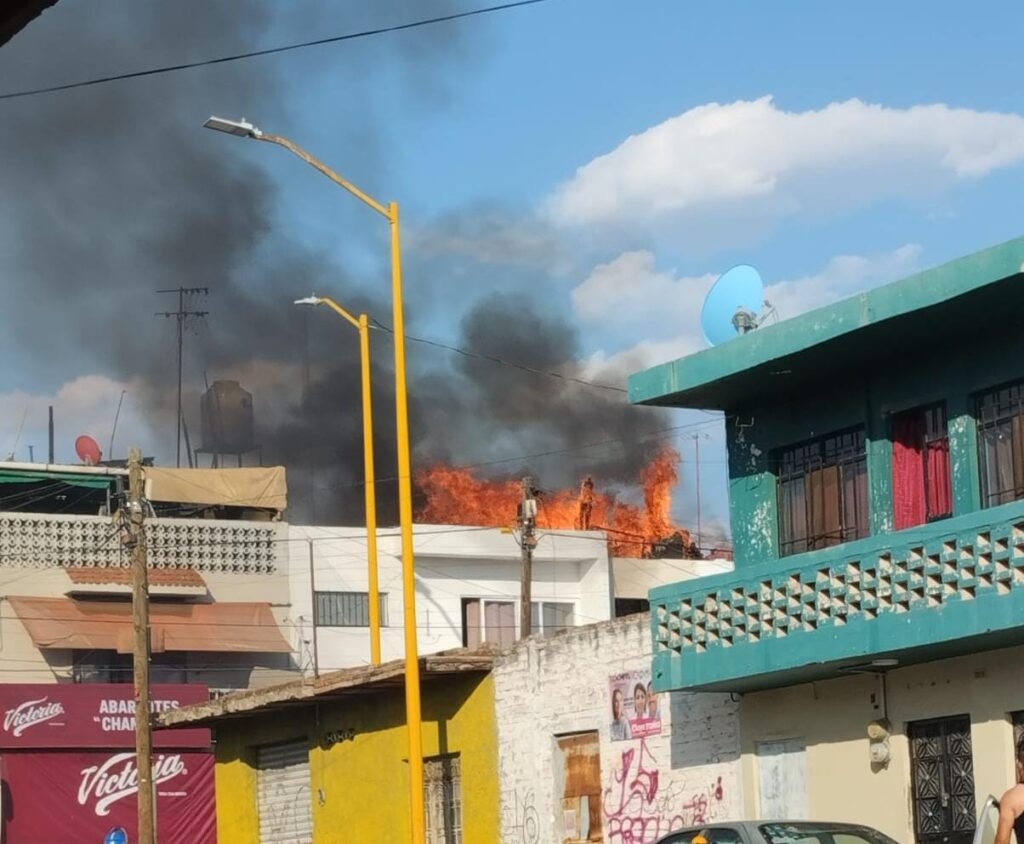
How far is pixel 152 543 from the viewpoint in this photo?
51406mm

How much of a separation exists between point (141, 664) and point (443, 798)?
30.7 ft

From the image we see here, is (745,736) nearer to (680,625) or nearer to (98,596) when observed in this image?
(680,625)

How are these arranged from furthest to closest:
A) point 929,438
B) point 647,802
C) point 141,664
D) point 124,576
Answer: point 124,576 → point 141,664 → point 647,802 → point 929,438

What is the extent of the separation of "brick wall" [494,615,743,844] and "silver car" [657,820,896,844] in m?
6.20

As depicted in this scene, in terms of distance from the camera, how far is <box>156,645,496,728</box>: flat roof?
2395cm

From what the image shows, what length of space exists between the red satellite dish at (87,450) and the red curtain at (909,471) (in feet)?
139

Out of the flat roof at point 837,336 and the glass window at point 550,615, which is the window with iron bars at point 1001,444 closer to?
the flat roof at point 837,336

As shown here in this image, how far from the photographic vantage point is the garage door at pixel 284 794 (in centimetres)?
2800

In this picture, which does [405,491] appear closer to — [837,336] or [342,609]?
[837,336]

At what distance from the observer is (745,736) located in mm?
20781

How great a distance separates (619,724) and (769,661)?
3.68 metres

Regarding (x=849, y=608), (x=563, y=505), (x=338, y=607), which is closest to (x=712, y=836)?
(x=849, y=608)

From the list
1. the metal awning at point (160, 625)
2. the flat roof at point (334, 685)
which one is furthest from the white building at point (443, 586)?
the flat roof at point (334, 685)

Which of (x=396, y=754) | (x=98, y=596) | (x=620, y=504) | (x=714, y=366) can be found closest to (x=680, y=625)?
(x=714, y=366)
